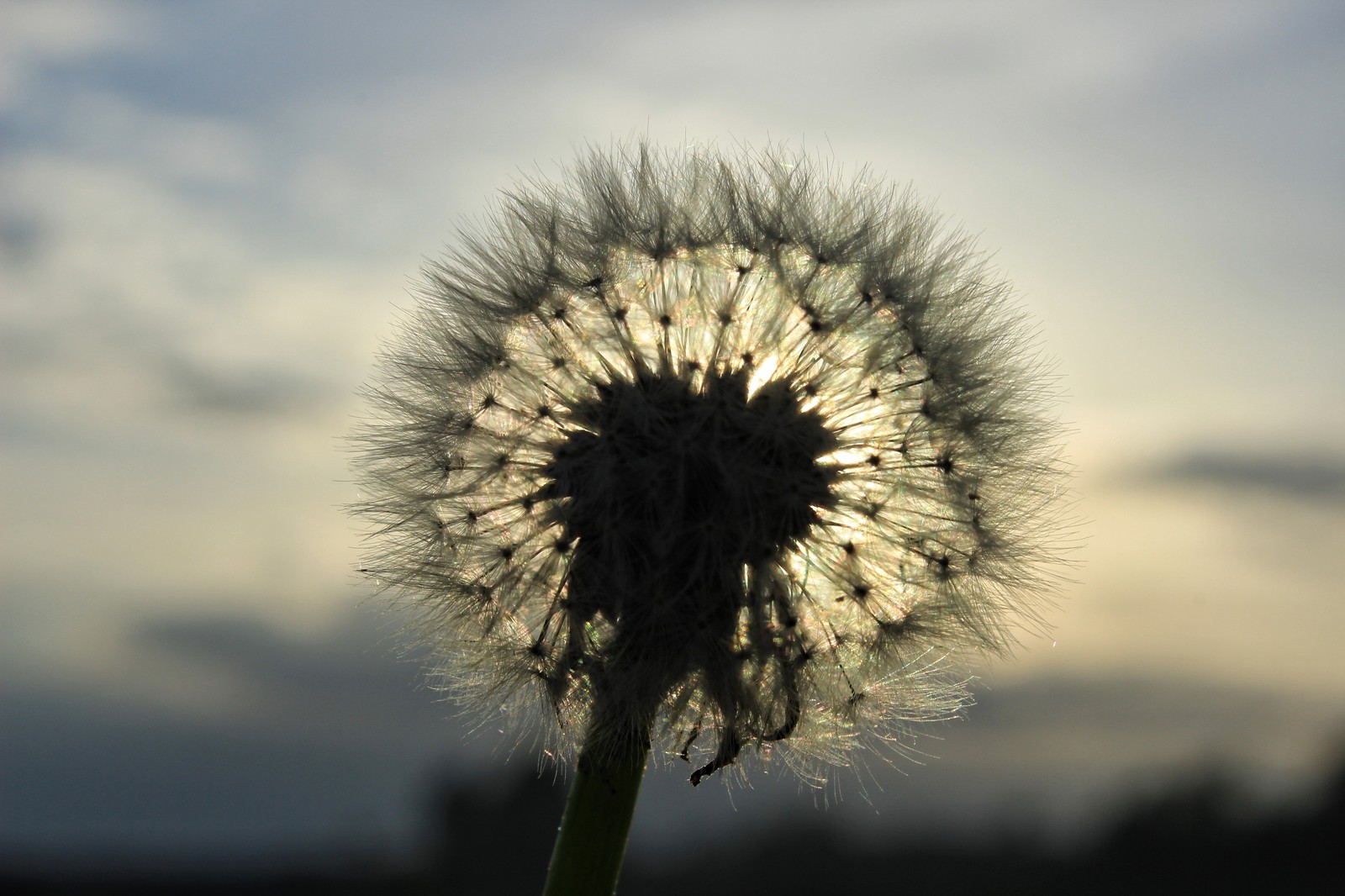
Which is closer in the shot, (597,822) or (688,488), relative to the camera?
(597,822)

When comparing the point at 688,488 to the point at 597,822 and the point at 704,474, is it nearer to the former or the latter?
the point at 704,474

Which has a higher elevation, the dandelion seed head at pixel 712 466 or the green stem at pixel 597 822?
the dandelion seed head at pixel 712 466

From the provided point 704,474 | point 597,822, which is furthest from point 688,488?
point 597,822

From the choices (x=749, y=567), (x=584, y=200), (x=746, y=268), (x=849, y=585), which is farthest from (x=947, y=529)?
(x=584, y=200)

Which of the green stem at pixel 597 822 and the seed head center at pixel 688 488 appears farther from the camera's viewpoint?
the seed head center at pixel 688 488

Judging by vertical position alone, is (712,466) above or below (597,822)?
above
